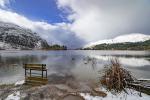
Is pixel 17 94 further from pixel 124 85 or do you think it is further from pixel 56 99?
pixel 124 85

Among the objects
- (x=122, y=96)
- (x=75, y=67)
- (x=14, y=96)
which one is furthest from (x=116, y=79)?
(x=75, y=67)

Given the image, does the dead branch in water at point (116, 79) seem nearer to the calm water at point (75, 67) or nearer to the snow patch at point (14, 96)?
the calm water at point (75, 67)

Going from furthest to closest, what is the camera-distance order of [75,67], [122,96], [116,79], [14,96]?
[75,67]
[116,79]
[122,96]
[14,96]

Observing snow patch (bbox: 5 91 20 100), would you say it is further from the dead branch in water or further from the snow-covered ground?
the dead branch in water

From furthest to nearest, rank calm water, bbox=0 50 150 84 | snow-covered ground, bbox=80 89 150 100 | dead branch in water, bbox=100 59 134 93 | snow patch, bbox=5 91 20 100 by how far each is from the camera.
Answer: calm water, bbox=0 50 150 84, dead branch in water, bbox=100 59 134 93, snow-covered ground, bbox=80 89 150 100, snow patch, bbox=5 91 20 100

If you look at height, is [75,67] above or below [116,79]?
below

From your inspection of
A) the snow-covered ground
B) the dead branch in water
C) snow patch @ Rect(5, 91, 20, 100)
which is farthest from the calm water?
snow patch @ Rect(5, 91, 20, 100)

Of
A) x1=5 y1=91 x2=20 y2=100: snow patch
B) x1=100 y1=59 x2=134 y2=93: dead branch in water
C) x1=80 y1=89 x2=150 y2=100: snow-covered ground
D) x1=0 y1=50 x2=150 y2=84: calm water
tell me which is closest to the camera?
x1=5 y1=91 x2=20 y2=100: snow patch

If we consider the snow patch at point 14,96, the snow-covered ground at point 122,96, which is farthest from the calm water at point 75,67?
the snow patch at point 14,96

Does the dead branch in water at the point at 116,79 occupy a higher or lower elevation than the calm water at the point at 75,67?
higher

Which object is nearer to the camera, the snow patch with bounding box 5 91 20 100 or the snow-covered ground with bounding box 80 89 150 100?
the snow patch with bounding box 5 91 20 100

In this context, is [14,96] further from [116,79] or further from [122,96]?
[116,79]

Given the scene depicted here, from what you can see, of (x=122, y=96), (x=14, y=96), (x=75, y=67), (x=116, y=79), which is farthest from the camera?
(x=75, y=67)

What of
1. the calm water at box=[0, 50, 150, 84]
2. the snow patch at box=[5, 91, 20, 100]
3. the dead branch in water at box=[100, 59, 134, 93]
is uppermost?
the dead branch in water at box=[100, 59, 134, 93]
